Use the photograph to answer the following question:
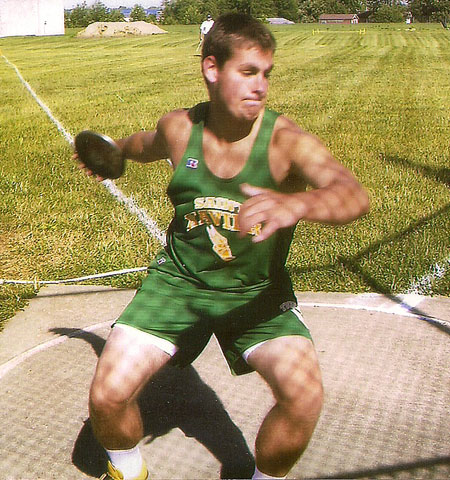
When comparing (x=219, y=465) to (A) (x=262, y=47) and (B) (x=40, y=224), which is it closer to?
(A) (x=262, y=47)

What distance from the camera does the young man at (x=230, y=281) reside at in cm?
224

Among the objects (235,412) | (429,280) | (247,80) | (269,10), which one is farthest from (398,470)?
(269,10)

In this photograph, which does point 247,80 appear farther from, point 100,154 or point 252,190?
point 100,154

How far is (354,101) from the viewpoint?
1389cm

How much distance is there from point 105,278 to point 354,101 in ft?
33.4

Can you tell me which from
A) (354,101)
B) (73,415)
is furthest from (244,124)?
(354,101)

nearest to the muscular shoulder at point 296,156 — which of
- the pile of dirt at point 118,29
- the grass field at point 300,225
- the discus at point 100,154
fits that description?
the discus at point 100,154

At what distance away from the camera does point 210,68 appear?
2.41 m

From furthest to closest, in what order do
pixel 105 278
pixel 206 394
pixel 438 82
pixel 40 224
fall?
pixel 438 82, pixel 40 224, pixel 105 278, pixel 206 394

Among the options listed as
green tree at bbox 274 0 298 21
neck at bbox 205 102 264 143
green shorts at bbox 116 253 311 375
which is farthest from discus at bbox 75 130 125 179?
green tree at bbox 274 0 298 21

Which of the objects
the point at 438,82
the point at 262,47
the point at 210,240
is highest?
the point at 262,47

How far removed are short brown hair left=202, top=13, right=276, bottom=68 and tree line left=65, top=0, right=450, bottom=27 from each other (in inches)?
47.9

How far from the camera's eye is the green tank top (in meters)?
2.34

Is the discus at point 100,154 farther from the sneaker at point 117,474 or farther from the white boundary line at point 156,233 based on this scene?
the white boundary line at point 156,233
